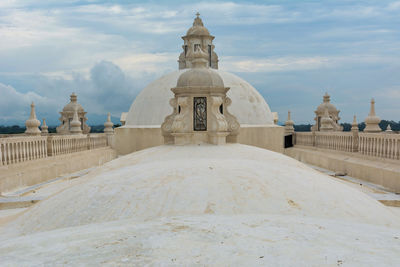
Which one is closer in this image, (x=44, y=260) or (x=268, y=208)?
(x=44, y=260)

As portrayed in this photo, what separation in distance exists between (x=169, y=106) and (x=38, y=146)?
8305 mm

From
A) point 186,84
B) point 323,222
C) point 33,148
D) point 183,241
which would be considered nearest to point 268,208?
point 323,222

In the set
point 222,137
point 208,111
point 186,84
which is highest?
point 186,84

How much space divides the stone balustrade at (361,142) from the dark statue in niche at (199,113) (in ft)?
20.0

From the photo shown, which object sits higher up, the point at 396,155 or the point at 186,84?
the point at 186,84

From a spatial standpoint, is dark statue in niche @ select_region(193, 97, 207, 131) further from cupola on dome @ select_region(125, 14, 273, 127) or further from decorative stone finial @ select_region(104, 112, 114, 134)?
decorative stone finial @ select_region(104, 112, 114, 134)

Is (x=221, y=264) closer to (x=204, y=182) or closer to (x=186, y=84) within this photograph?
(x=204, y=182)

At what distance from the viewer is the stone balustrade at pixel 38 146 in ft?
34.8

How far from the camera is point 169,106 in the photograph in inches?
773

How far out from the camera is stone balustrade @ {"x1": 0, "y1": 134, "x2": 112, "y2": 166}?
10594 mm

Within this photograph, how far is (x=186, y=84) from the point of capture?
36.7 ft

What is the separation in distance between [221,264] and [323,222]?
2.06 m

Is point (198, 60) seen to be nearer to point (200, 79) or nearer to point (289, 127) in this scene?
point (200, 79)

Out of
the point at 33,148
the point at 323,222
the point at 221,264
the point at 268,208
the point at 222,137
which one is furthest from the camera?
the point at 33,148
